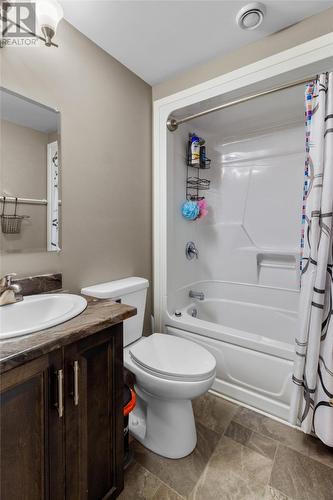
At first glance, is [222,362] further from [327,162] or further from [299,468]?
[327,162]

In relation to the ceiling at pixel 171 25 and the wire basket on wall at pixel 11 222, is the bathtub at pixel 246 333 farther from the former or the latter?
the ceiling at pixel 171 25

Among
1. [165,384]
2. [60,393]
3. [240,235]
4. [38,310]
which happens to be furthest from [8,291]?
[240,235]

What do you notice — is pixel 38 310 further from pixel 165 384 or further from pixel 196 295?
pixel 196 295

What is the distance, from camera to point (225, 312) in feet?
7.95

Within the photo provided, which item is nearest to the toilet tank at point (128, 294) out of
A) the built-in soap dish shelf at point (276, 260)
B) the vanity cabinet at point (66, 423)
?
the vanity cabinet at point (66, 423)

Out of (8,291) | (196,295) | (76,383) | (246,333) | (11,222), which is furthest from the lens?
(196,295)

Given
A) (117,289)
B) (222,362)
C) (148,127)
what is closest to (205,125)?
(148,127)

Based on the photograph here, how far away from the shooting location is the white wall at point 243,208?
215 cm

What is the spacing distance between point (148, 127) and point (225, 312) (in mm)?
1882

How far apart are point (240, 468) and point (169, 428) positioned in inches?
15.7

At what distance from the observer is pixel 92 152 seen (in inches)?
57.0

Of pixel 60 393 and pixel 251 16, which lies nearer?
pixel 60 393

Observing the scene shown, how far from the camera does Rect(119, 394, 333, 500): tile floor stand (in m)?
1.08

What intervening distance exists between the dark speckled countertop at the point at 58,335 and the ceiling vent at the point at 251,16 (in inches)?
65.0
